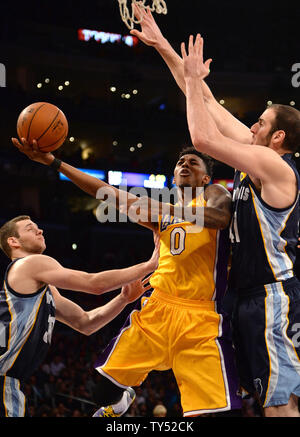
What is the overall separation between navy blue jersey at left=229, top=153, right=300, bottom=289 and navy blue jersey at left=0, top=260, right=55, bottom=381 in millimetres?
1464

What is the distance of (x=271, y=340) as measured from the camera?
3.31 meters

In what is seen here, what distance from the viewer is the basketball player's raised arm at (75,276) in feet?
13.1

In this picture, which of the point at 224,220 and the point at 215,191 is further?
the point at 215,191

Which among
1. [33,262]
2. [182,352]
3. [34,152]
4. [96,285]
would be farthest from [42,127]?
[182,352]

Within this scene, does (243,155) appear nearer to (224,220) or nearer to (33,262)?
(224,220)

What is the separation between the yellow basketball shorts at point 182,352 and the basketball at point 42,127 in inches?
50.3

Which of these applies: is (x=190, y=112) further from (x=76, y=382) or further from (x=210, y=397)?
(x=76, y=382)

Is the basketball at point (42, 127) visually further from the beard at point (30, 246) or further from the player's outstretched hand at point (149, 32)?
the player's outstretched hand at point (149, 32)

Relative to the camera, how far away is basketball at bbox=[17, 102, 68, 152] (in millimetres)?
3857

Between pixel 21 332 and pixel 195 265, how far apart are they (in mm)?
1320

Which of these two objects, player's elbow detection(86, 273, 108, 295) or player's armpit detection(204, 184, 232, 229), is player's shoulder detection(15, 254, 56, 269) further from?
player's armpit detection(204, 184, 232, 229)

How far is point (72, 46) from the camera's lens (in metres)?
20.0

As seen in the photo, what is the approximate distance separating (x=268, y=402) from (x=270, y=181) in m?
1.28

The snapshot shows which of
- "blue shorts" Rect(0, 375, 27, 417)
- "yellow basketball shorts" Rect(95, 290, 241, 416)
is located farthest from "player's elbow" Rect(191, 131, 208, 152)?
"blue shorts" Rect(0, 375, 27, 417)
